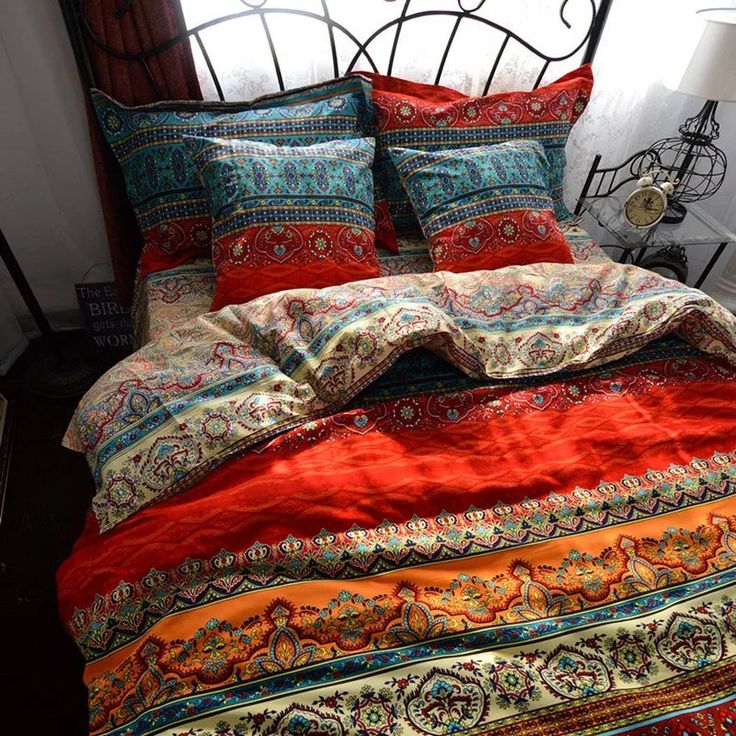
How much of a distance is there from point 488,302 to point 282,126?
838 millimetres

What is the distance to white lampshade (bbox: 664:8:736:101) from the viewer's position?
5.67 feet

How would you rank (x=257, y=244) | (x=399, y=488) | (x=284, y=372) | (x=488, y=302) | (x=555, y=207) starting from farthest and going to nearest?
(x=555, y=207) < (x=257, y=244) < (x=488, y=302) < (x=284, y=372) < (x=399, y=488)

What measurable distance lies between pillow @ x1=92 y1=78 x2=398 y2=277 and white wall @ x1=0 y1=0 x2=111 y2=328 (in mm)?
226

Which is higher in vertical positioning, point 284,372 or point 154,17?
point 154,17

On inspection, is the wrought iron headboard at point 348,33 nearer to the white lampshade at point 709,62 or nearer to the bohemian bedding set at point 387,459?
the bohemian bedding set at point 387,459

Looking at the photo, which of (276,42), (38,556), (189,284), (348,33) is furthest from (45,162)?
(38,556)

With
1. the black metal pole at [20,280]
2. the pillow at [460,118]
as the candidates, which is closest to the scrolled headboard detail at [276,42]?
the pillow at [460,118]

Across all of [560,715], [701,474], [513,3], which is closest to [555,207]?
[513,3]

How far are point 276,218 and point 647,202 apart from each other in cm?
134

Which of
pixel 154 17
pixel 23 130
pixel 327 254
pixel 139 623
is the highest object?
pixel 154 17

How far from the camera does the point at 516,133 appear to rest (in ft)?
6.19

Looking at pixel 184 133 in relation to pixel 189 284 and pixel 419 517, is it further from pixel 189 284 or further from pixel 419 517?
pixel 419 517

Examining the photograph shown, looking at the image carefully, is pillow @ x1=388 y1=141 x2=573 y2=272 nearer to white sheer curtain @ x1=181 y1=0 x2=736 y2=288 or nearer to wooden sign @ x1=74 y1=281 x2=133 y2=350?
white sheer curtain @ x1=181 y1=0 x2=736 y2=288

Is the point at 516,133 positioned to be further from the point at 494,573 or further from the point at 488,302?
the point at 494,573
